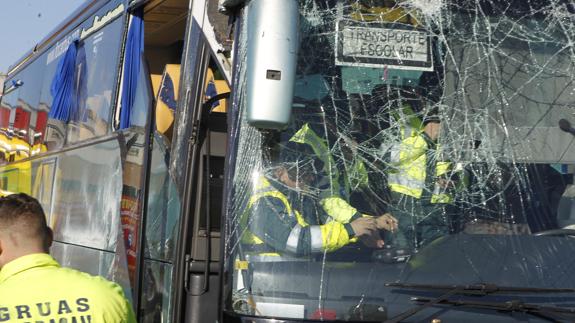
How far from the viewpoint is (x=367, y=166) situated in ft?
15.5

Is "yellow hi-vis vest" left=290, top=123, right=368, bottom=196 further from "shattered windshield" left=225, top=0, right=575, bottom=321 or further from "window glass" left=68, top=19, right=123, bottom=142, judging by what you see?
"window glass" left=68, top=19, right=123, bottom=142

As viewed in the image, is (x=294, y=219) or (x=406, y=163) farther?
(x=406, y=163)

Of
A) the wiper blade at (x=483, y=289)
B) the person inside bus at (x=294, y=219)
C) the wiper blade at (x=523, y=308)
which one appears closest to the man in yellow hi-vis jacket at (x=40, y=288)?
the person inside bus at (x=294, y=219)

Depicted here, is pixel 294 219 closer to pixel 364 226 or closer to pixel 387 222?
pixel 364 226

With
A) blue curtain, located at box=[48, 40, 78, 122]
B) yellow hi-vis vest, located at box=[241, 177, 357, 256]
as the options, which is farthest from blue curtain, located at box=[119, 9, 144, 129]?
yellow hi-vis vest, located at box=[241, 177, 357, 256]

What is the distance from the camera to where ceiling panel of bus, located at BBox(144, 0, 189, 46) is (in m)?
6.21

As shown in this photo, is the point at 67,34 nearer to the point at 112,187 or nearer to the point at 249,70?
the point at 112,187

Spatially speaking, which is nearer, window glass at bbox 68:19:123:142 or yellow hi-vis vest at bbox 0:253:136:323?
yellow hi-vis vest at bbox 0:253:136:323

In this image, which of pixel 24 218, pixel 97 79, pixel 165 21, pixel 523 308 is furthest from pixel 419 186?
pixel 97 79

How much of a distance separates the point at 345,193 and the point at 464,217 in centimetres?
52

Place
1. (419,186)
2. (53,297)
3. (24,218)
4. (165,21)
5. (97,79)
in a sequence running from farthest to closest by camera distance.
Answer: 1. (97,79)
2. (165,21)
3. (419,186)
4. (24,218)
5. (53,297)

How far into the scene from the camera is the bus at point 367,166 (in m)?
4.42

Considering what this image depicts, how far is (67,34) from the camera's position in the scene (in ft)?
28.5

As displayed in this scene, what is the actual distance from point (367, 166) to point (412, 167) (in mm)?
197
